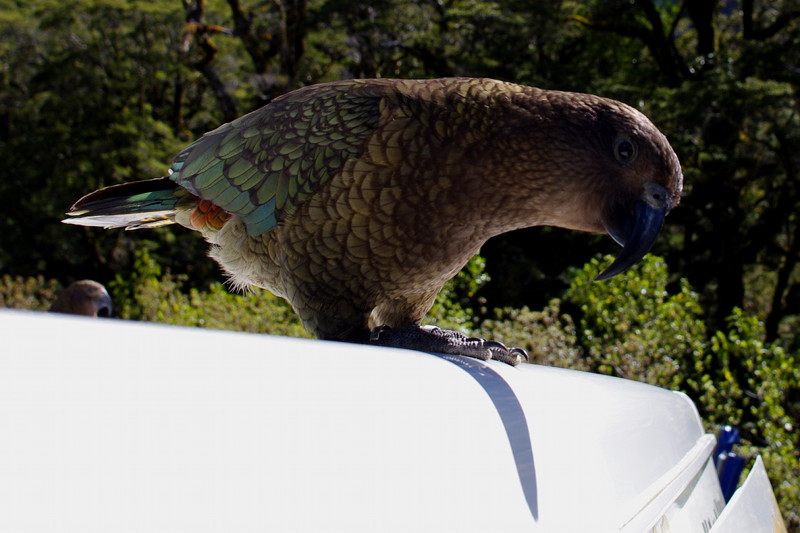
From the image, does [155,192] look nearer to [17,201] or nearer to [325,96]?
[325,96]

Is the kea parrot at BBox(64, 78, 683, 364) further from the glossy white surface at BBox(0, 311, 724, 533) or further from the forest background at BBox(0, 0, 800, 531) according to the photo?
the forest background at BBox(0, 0, 800, 531)

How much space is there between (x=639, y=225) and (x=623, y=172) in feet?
0.50

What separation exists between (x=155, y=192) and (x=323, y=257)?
2.70ft

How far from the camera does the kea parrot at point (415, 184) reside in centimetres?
188

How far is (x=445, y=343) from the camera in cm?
183

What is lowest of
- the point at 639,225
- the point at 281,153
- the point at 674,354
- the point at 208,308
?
the point at 208,308

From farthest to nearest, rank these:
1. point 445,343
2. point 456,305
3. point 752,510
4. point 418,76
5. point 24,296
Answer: point 418,76 < point 24,296 < point 456,305 < point 445,343 < point 752,510

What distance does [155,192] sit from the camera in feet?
8.11

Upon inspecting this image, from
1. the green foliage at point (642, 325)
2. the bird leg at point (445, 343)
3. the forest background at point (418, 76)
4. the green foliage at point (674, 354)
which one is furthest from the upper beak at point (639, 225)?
the forest background at point (418, 76)

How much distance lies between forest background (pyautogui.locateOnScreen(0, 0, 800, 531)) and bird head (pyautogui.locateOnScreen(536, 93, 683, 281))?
5979 millimetres

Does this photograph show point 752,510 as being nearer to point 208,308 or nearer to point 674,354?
point 674,354

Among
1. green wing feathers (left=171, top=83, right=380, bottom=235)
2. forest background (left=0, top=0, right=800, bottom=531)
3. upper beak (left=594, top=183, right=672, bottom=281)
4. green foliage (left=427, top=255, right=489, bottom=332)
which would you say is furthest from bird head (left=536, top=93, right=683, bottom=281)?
forest background (left=0, top=0, right=800, bottom=531)

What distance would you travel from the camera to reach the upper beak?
5.97ft

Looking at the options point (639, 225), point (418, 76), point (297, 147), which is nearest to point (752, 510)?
point (639, 225)
